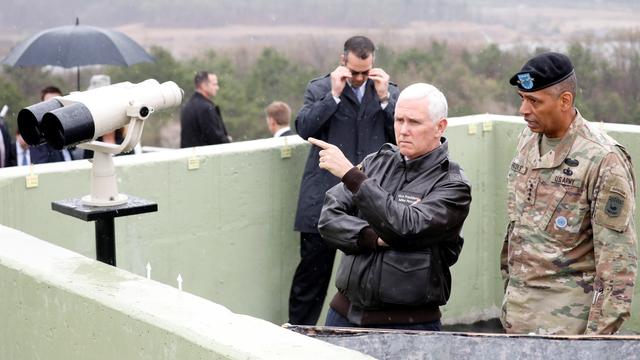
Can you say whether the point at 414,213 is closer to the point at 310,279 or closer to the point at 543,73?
the point at 543,73

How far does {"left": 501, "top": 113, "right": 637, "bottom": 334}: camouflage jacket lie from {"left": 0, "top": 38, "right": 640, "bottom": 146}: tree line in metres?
16.5

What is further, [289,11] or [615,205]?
[289,11]

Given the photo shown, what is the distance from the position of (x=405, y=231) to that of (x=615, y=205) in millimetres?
865

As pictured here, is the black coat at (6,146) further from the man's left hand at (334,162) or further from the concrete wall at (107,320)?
the man's left hand at (334,162)

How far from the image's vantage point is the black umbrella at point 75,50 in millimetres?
10109

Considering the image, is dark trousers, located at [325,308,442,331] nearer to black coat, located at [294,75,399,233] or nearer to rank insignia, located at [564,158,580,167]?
rank insignia, located at [564,158,580,167]

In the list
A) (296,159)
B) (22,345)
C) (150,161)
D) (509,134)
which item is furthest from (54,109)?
(509,134)

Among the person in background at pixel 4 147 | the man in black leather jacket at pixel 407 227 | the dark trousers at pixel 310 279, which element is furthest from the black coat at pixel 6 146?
the man in black leather jacket at pixel 407 227

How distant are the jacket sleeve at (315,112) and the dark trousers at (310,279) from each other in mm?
641

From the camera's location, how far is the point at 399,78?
84.7 ft

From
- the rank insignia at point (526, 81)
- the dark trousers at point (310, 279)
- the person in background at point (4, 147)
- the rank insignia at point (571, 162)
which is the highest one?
the rank insignia at point (526, 81)

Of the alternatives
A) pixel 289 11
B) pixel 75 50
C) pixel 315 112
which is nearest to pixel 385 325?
pixel 315 112

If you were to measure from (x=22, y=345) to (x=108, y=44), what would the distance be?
6.38 metres

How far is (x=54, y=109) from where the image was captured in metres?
4.42
